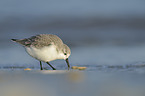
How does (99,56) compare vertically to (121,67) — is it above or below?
above

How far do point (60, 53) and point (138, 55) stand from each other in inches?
94.2

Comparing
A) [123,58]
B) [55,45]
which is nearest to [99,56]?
[123,58]

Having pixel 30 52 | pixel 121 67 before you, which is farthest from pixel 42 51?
pixel 121 67

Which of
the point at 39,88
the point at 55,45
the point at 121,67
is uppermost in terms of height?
the point at 55,45

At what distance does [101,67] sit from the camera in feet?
22.4

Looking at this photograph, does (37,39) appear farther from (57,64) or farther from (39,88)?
(39,88)

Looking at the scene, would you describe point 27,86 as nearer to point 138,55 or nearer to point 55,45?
point 55,45

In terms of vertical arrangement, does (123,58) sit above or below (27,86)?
above

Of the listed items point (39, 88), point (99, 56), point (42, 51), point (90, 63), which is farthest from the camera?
point (99, 56)

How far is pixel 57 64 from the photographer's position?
7609 millimetres

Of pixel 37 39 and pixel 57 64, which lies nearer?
pixel 37 39

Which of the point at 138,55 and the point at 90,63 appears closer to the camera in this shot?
the point at 90,63

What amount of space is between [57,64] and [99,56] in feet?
3.99

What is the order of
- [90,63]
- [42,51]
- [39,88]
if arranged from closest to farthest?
[39,88], [42,51], [90,63]
